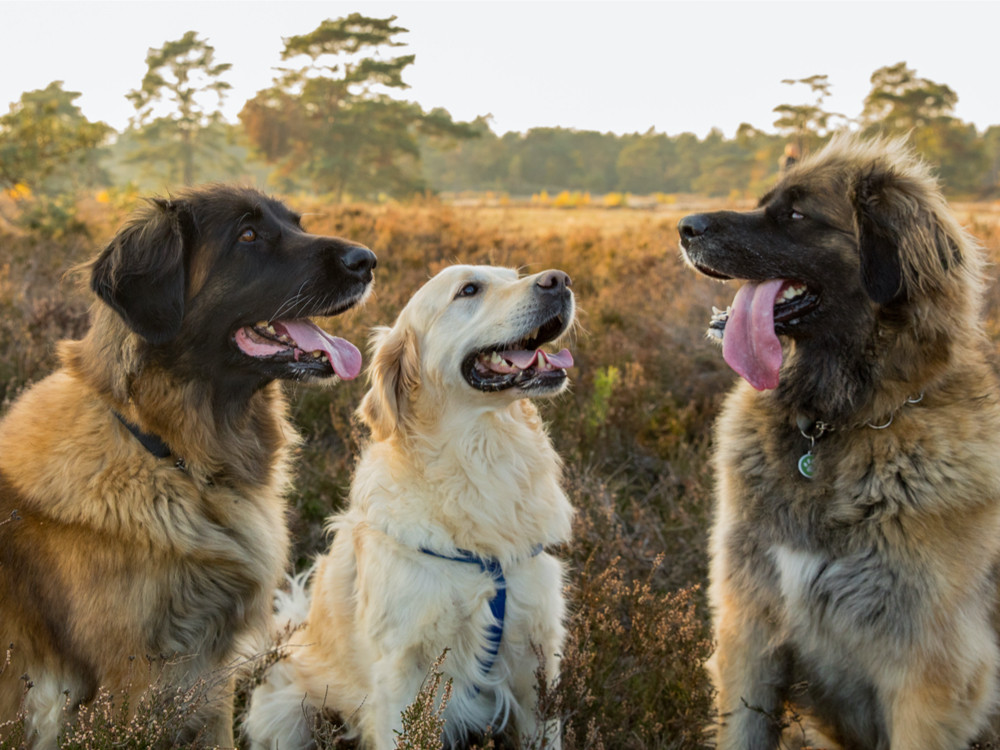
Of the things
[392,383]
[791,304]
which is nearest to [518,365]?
[392,383]

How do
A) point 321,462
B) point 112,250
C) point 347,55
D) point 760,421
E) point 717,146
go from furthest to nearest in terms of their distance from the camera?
point 717,146 → point 347,55 → point 321,462 → point 760,421 → point 112,250

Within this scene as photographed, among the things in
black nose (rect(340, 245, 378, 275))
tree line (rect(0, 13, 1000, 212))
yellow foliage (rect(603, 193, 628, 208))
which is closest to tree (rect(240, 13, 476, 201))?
tree line (rect(0, 13, 1000, 212))

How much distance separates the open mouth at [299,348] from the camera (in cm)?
277

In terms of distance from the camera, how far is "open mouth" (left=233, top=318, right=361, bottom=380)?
2768 mm

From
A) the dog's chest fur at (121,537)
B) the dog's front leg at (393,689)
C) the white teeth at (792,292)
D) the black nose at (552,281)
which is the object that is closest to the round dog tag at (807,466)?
the white teeth at (792,292)

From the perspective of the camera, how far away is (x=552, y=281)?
9.47 feet

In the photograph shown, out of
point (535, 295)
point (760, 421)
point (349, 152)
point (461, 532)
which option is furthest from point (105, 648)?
point (349, 152)

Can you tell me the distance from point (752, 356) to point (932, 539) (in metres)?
0.80

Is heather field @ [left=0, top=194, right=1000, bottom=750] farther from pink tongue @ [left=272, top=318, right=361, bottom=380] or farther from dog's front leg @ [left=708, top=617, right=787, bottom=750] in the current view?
pink tongue @ [left=272, top=318, right=361, bottom=380]

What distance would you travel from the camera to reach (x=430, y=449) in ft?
9.37

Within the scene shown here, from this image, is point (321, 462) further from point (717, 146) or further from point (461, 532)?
point (717, 146)

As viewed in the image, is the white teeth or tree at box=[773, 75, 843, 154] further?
tree at box=[773, 75, 843, 154]

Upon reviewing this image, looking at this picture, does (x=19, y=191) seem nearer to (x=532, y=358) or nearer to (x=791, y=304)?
(x=532, y=358)

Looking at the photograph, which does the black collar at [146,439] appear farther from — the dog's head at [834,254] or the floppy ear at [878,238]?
the floppy ear at [878,238]
